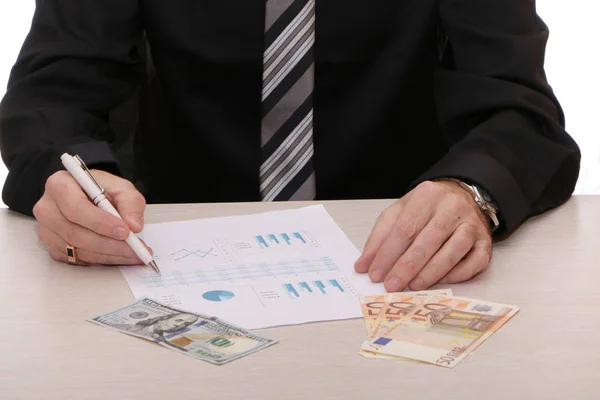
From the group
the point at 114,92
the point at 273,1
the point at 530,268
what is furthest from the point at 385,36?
the point at 530,268

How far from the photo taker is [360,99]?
5.47 feet

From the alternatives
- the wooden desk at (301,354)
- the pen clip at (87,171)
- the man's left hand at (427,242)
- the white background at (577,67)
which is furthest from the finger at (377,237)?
the white background at (577,67)

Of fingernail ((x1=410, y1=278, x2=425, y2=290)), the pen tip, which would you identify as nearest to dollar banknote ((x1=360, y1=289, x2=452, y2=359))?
fingernail ((x1=410, y1=278, x2=425, y2=290))

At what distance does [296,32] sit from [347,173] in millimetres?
291

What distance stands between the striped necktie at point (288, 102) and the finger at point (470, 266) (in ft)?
1.64

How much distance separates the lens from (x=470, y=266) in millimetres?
1117

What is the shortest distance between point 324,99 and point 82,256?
63cm

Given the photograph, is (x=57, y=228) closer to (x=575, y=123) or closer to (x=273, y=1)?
(x=273, y=1)

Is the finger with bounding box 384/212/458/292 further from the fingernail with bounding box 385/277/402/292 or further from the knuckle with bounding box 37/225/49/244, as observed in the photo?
the knuckle with bounding box 37/225/49/244

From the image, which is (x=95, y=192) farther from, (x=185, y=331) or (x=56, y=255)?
(x=185, y=331)

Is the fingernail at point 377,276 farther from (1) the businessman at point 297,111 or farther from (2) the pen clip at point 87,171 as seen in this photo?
(2) the pen clip at point 87,171

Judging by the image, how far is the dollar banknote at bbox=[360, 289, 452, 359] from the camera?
38.6 inches

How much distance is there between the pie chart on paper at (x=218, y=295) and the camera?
3.44ft

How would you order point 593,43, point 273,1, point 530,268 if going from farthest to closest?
point 593,43, point 273,1, point 530,268
